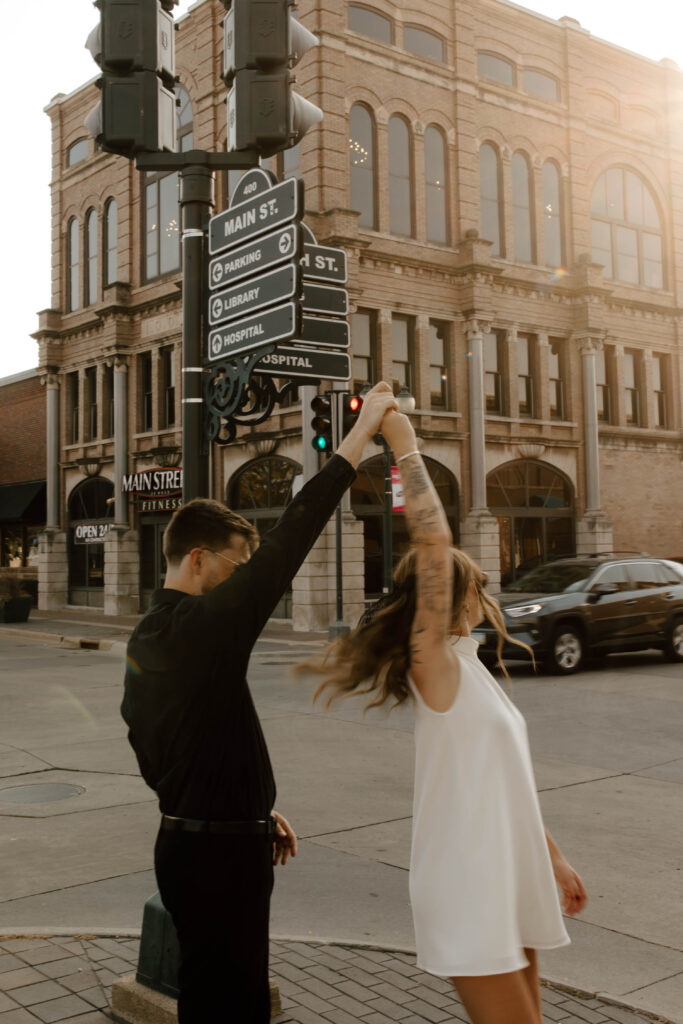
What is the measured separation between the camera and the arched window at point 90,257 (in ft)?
106

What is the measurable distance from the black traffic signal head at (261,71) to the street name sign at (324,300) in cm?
66

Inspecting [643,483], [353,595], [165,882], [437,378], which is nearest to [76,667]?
[353,595]

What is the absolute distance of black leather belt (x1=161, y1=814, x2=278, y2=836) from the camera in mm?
2469

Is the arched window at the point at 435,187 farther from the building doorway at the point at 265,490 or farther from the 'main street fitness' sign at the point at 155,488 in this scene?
the 'main street fitness' sign at the point at 155,488

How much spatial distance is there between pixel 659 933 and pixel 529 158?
27322 millimetres

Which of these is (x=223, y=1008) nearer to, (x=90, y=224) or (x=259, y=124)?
(x=259, y=124)

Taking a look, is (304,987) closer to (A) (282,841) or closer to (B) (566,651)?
(A) (282,841)

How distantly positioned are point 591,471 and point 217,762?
2715 cm

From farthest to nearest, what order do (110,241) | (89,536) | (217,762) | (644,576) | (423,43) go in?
(110,241) → (89,536) → (423,43) → (644,576) → (217,762)

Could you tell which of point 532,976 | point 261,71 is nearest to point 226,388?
point 261,71

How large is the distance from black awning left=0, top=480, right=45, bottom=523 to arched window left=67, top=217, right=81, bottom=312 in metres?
6.63

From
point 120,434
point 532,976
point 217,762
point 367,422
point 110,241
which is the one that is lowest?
point 532,976

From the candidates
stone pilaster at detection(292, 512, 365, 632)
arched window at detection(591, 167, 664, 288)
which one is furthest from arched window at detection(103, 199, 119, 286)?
arched window at detection(591, 167, 664, 288)

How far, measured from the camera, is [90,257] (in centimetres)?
3272
